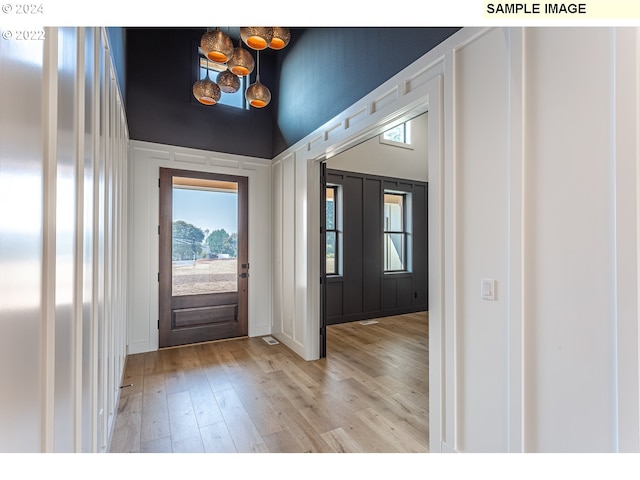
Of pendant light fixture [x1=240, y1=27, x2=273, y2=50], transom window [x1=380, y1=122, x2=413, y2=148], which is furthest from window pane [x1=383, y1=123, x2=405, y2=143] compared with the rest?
pendant light fixture [x1=240, y1=27, x2=273, y2=50]

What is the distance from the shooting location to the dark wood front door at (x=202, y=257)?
12.7 feet

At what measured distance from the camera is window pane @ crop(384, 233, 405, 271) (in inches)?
229

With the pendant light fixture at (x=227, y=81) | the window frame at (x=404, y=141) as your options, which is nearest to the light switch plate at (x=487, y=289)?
the pendant light fixture at (x=227, y=81)

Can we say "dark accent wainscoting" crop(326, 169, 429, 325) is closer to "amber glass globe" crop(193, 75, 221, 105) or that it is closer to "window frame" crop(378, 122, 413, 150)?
"window frame" crop(378, 122, 413, 150)

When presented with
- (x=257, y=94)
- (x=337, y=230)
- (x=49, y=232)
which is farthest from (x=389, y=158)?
(x=49, y=232)

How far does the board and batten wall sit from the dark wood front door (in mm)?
3009

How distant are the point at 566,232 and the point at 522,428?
0.98m

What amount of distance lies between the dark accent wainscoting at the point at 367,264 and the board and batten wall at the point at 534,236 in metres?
3.19

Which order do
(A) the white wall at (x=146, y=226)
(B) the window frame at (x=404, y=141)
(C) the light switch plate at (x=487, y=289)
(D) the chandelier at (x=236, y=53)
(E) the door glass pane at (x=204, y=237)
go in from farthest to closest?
(B) the window frame at (x=404, y=141) < (E) the door glass pane at (x=204, y=237) < (A) the white wall at (x=146, y=226) < (D) the chandelier at (x=236, y=53) < (C) the light switch plate at (x=487, y=289)

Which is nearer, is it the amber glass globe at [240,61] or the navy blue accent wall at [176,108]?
the amber glass globe at [240,61]

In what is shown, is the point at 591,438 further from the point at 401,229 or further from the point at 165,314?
the point at 401,229

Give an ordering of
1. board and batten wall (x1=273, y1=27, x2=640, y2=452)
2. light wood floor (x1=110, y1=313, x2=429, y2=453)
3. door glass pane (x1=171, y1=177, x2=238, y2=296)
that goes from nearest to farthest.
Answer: board and batten wall (x1=273, y1=27, x2=640, y2=452) < light wood floor (x1=110, y1=313, x2=429, y2=453) < door glass pane (x1=171, y1=177, x2=238, y2=296)

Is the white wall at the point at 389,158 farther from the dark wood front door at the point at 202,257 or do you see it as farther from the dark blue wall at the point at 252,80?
the dark wood front door at the point at 202,257
